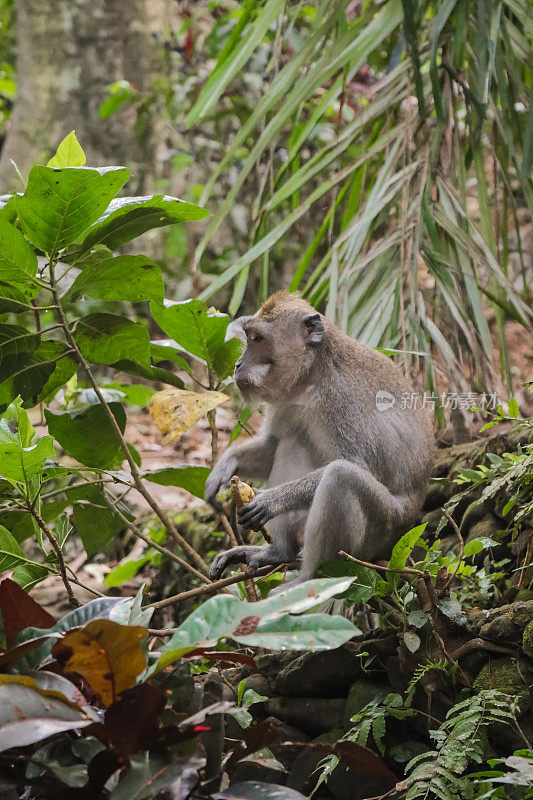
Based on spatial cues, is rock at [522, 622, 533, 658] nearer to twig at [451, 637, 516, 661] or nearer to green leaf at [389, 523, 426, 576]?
twig at [451, 637, 516, 661]

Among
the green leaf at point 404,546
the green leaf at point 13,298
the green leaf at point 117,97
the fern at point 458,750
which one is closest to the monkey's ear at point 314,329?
the green leaf at point 404,546

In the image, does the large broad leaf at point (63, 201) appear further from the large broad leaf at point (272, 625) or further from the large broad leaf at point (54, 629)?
the large broad leaf at point (272, 625)

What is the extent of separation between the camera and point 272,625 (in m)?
1.58

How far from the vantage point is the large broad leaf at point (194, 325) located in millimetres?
2855

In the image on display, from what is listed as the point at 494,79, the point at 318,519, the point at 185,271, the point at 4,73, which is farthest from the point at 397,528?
the point at 4,73

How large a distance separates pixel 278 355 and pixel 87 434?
2.99 feet

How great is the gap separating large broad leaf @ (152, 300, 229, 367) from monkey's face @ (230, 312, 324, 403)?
0.39m

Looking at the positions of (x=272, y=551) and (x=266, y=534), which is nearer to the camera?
(x=266, y=534)

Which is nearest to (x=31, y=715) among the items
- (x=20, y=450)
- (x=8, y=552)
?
(x=20, y=450)

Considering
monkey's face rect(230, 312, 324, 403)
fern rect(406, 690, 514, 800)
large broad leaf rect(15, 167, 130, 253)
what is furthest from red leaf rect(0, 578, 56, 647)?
monkey's face rect(230, 312, 324, 403)

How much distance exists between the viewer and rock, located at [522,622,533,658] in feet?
7.79

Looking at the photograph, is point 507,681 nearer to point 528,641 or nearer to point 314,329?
point 528,641

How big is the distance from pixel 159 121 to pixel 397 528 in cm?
634

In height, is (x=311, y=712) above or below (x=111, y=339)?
below
